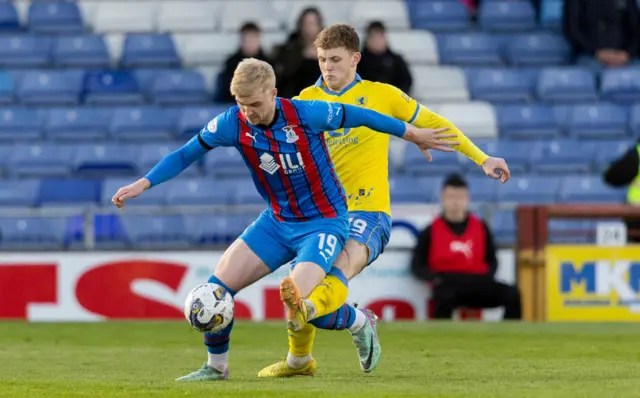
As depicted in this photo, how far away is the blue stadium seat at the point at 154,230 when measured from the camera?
1451cm

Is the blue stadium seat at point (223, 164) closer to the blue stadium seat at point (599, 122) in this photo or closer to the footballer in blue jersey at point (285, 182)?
the blue stadium seat at point (599, 122)

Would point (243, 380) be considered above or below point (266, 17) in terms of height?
below

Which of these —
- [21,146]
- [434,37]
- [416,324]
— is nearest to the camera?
[416,324]

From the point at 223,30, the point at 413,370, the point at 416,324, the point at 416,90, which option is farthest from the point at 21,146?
the point at 413,370

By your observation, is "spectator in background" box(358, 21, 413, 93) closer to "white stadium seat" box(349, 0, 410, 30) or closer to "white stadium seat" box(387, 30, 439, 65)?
"white stadium seat" box(387, 30, 439, 65)

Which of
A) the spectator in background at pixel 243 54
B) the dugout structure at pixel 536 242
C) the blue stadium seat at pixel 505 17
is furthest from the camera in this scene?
the blue stadium seat at pixel 505 17

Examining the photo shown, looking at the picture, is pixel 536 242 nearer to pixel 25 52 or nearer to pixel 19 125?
pixel 19 125

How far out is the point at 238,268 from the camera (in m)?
7.81

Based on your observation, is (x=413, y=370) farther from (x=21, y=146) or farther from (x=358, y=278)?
(x=21, y=146)

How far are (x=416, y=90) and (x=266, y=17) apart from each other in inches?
91.7

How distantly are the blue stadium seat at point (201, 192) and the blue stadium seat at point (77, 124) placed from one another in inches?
59.5

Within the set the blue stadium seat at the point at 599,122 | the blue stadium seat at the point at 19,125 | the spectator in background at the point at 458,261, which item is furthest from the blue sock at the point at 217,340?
the blue stadium seat at the point at 599,122

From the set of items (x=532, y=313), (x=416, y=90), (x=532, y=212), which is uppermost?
(x=416, y=90)

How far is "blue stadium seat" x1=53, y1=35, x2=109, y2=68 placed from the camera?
18219mm
